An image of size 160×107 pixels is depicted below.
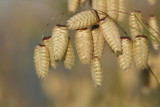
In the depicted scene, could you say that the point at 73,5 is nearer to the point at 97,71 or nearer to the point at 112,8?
the point at 112,8

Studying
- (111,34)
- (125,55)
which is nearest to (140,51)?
(125,55)

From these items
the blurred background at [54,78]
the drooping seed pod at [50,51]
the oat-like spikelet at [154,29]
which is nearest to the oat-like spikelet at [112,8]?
the oat-like spikelet at [154,29]

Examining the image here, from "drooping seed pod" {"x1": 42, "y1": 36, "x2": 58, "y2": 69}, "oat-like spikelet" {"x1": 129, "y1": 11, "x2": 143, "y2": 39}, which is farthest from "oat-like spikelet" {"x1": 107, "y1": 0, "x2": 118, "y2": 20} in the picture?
"drooping seed pod" {"x1": 42, "y1": 36, "x2": 58, "y2": 69}

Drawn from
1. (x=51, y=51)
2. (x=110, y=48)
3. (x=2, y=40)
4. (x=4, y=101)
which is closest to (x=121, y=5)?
(x=110, y=48)

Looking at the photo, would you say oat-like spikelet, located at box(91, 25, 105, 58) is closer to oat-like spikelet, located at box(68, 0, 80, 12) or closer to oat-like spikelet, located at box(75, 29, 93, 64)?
oat-like spikelet, located at box(75, 29, 93, 64)

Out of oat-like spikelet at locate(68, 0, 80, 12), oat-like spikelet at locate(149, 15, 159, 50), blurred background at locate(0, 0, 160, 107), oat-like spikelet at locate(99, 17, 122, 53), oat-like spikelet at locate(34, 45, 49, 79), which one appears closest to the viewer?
oat-like spikelet at locate(99, 17, 122, 53)

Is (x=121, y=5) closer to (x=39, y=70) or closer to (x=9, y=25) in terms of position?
(x=39, y=70)
